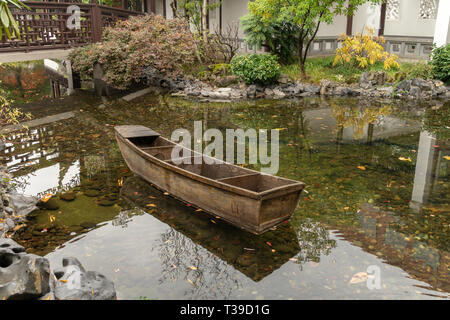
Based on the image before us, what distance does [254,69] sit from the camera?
699 inches

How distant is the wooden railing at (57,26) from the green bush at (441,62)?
588 inches

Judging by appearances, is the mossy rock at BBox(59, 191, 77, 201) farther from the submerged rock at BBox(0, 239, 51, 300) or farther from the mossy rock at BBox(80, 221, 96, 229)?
the submerged rock at BBox(0, 239, 51, 300)

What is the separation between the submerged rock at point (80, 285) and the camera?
4.39 metres

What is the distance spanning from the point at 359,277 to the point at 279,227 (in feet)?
5.68

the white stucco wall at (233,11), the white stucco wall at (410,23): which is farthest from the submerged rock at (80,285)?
the white stucco wall at (410,23)

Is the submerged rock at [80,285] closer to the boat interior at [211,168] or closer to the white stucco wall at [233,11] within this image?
the boat interior at [211,168]

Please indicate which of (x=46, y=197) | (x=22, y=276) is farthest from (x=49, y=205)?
(x=22, y=276)

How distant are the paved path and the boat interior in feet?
29.9

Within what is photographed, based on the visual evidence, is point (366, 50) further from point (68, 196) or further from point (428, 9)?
point (68, 196)

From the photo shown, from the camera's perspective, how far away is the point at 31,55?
52.4 ft

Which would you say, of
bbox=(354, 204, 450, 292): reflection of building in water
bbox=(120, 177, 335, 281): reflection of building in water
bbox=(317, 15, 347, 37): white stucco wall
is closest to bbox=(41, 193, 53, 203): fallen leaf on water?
bbox=(120, 177, 335, 281): reflection of building in water

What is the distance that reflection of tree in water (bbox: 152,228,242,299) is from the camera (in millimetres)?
5195
